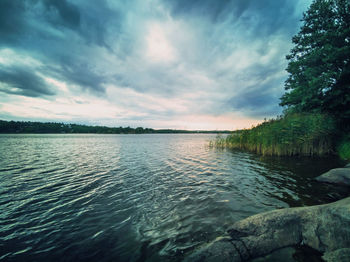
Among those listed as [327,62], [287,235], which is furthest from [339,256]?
[327,62]

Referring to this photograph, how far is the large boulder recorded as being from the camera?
2.63 meters

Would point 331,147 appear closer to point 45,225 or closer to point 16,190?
point 45,225

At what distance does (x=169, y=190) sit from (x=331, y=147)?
18255 mm

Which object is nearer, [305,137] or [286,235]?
[286,235]

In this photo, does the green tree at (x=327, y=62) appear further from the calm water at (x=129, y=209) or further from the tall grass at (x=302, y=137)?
the calm water at (x=129, y=209)

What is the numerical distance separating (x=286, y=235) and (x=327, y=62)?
19.3 m

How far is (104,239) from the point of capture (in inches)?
138

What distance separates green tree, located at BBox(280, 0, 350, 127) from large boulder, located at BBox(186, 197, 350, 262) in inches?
604

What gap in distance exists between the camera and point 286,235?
3053 mm

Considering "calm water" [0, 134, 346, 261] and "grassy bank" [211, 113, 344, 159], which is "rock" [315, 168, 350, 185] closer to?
"calm water" [0, 134, 346, 261]

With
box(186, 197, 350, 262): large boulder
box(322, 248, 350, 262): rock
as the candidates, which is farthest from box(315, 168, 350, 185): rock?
box(322, 248, 350, 262): rock

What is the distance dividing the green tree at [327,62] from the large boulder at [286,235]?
1534 centimetres

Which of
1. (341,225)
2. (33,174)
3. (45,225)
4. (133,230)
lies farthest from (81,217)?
(33,174)

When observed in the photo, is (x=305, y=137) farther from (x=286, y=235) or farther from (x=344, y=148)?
(x=286, y=235)
